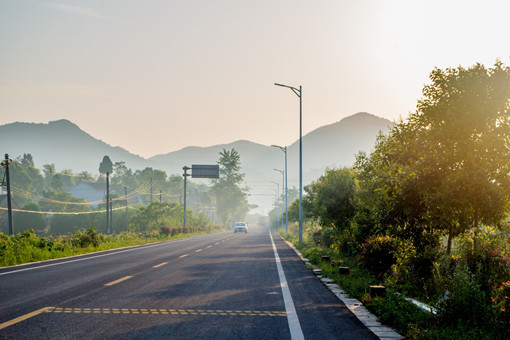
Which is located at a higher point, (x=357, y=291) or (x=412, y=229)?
A: (x=412, y=229)

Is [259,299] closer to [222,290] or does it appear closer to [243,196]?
[222,290]

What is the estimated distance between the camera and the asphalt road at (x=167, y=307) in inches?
263

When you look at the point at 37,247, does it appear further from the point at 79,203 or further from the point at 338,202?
the point at 79,203

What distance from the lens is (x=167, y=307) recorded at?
28.1 ft

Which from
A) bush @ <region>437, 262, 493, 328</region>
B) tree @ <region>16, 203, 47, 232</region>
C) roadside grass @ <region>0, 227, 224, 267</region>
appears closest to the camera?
bush @ <region>437, 262, 493, 328</region>

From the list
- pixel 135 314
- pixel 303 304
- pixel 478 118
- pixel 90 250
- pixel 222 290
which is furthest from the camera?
pixel 90 250

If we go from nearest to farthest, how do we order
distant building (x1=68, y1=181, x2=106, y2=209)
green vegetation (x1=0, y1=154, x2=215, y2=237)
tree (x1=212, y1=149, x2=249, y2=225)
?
1. green vegetation (x1=0, y1=154, x2=215, y2=237)
2. distant building (x1=68, y1=181, x2=106, y2=209)
3. tree (x1=212, y1=149, x2=249, y2=225)

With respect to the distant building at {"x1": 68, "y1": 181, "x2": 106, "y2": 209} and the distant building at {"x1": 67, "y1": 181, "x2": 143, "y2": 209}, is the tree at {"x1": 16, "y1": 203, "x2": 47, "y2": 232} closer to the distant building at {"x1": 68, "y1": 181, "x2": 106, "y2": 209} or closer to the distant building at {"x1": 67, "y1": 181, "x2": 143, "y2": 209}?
the distant building at {"x1": 67, "y1": 181, "x2": 143, "y2": 209}

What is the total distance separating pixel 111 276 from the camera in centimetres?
1325

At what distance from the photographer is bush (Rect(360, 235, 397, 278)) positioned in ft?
43.8

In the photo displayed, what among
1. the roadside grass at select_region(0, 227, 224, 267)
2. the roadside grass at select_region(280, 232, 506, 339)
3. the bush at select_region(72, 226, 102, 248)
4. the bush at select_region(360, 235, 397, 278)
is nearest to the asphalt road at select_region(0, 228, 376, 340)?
the roadside grass at select_region(280, 232, 506, 339)

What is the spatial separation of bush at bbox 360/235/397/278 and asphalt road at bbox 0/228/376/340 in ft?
5.25

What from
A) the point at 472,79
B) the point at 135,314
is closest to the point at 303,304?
the point at 135,314

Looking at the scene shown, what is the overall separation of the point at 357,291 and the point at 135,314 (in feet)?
17.4
